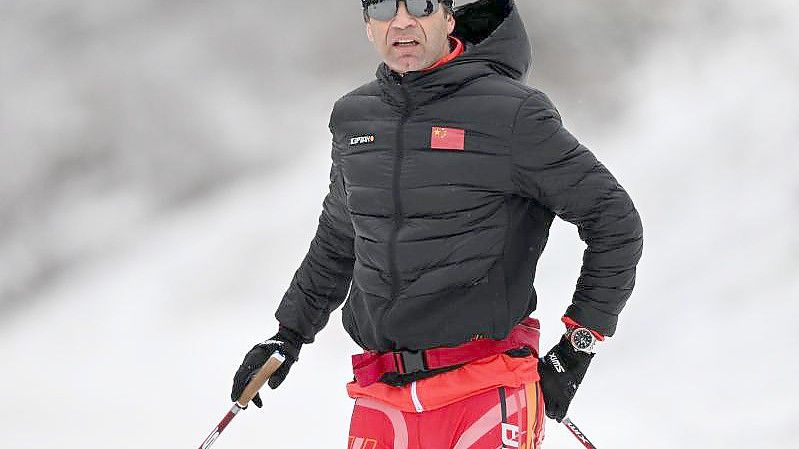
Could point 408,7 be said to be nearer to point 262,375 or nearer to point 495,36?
point 495,36

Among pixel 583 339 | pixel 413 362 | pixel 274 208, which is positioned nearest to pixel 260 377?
Answer: pixel 413 362

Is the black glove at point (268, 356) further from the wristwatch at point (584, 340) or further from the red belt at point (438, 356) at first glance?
the wristwatch at point (584, 340)

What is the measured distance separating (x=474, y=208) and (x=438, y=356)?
0.99 feet

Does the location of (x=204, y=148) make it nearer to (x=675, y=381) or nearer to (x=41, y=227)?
(x=41, y=227)

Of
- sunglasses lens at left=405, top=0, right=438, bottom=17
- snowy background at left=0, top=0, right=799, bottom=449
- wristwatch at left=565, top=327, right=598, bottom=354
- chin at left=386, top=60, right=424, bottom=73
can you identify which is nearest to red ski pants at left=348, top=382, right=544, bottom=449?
wristwatch at left=565, top=327, right=598, bottom=354

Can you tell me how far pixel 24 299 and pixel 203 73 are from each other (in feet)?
6.84

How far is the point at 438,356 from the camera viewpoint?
2221 millimetres

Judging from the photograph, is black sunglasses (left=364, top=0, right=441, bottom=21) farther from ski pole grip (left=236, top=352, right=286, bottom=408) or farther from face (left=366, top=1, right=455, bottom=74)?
ski pole grip (left=236, top=352, right=286, bottom=408)

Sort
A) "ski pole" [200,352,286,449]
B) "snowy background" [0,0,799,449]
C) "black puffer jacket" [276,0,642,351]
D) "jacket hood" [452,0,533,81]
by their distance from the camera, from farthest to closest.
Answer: "snowy background" [0,0,799,449]
"ski pole" [200,352,286,449]
"jacket hood" [452,0,533,81]
"black puffer jacket" [276,0,642,351]

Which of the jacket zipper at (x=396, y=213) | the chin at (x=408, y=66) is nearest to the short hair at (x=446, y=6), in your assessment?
the chin at (x=408, y=66)

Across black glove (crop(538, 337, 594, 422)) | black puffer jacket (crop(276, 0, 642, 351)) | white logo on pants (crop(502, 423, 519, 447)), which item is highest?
black puffer jacket (crop(276, 0, 642, 351))

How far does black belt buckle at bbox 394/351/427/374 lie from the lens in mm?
2230

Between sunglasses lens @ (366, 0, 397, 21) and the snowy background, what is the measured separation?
259 cm

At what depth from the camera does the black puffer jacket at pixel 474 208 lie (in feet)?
7.11
